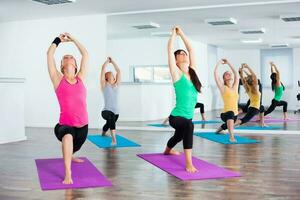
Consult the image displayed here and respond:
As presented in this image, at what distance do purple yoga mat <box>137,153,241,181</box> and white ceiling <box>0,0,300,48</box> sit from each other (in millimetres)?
3119

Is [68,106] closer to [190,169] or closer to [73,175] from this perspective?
[73,175]

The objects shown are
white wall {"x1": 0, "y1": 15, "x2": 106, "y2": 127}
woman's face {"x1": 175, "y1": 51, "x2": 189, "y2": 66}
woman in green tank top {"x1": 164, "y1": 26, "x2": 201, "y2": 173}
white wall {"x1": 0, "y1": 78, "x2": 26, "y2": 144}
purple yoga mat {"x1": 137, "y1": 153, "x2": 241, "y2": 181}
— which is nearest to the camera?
purple yoga mat {"x1": 137, "y1": 153, "x2": 241, "y2": 181}

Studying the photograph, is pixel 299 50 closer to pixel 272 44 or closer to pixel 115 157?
pixel 272 44

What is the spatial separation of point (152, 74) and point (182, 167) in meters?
7.78

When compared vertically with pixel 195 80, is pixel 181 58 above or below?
above

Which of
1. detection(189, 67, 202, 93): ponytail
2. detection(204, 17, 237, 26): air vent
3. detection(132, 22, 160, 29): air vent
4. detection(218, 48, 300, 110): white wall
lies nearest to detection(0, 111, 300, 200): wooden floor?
detection(189, 67, 202, 93): ponytail

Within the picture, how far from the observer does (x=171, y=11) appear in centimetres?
737

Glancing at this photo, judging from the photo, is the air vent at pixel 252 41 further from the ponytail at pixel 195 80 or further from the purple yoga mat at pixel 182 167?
the ponytail at pixel 195 80

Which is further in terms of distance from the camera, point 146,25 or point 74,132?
point 146,25

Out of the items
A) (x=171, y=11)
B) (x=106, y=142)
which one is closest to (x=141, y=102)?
(x=171, y=11)

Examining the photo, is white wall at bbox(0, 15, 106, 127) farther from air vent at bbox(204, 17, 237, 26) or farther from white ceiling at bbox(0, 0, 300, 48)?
air vent at bbox(204, 17, 237, 26)

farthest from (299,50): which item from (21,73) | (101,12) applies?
(21,73)

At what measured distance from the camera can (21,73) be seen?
866 centimetres

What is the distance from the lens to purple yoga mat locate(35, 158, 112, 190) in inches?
128
